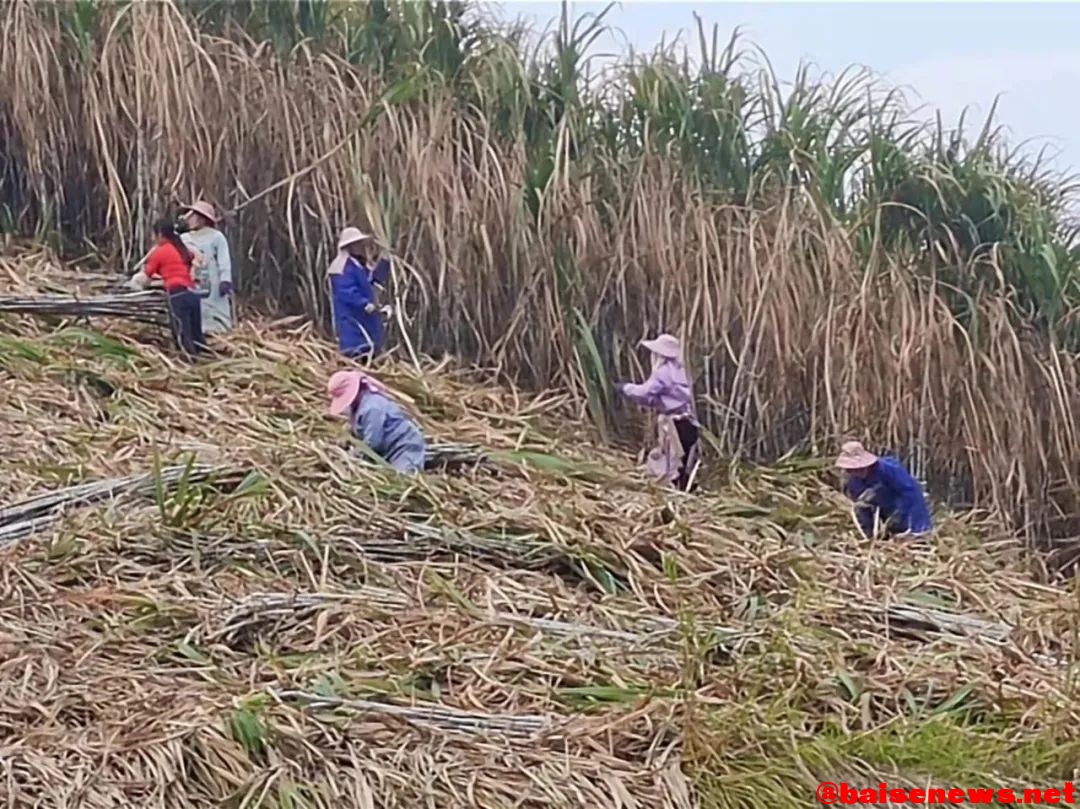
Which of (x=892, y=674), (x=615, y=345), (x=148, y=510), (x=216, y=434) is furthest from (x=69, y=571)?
(x=615, y=345)

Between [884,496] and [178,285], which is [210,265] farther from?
[884,496]

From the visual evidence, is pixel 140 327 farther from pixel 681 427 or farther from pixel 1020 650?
pixel 1020 650

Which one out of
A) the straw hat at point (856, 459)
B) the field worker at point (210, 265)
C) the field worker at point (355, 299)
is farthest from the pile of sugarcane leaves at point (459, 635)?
the field worker at point (210, 265)

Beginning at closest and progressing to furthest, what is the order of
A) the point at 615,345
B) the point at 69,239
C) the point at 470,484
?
the point at 470,484 → the point at 615,345 → the point at 69,239

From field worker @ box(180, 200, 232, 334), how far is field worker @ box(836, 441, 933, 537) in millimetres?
3022

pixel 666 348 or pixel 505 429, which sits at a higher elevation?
pixel 666 348

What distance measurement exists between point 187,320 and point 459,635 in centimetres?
315

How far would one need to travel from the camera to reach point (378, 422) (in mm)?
5602

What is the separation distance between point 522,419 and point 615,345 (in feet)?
2.30

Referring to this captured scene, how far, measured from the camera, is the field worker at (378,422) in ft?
18.2

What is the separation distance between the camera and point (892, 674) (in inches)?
167

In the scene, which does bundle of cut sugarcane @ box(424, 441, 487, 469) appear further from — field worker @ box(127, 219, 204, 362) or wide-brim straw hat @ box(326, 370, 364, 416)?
field worker @ box(127, 219, 204, 362)

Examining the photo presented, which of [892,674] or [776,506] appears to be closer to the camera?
[892,674]
